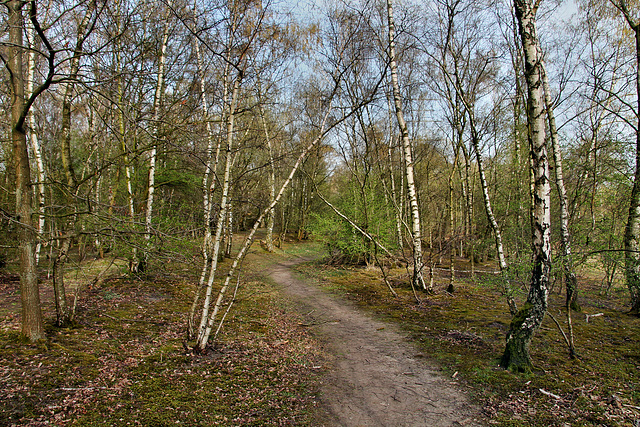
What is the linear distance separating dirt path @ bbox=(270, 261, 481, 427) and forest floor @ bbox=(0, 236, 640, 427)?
0.07 ft

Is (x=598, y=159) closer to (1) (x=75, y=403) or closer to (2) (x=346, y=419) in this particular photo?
(2) (x=346, y=419)

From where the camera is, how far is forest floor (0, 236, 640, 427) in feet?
10.5

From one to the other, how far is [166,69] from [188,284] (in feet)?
20.5

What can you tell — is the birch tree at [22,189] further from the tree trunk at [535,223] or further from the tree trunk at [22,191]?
the tree trunk at [535,223]

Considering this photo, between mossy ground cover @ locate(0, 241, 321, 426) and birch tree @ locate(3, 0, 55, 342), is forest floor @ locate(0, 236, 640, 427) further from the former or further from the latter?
birch tree @ locate(3, 0, 55, 342)

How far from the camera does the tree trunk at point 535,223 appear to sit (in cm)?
403

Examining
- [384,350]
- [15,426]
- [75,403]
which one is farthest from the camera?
[384,350]

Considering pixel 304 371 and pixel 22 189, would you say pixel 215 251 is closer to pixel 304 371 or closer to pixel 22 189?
pixel 304 371

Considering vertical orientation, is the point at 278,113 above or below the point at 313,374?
above

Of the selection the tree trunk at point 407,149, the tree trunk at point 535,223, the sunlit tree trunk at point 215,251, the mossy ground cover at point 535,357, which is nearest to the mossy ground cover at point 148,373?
the sunlit tree trunk at point 215,251

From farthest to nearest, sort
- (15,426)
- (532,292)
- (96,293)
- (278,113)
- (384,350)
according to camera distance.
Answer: (278,113)
(96,293)
(384,350)
(532,292)
(15,426)

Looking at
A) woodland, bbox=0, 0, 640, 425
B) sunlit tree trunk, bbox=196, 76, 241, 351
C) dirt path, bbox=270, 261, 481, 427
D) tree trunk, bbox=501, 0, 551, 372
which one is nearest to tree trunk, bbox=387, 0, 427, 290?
woodland, bbox=0, 0, 640, 425

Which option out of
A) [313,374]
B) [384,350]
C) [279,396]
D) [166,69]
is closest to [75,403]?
[279,396]

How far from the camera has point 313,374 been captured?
14.5 feet
